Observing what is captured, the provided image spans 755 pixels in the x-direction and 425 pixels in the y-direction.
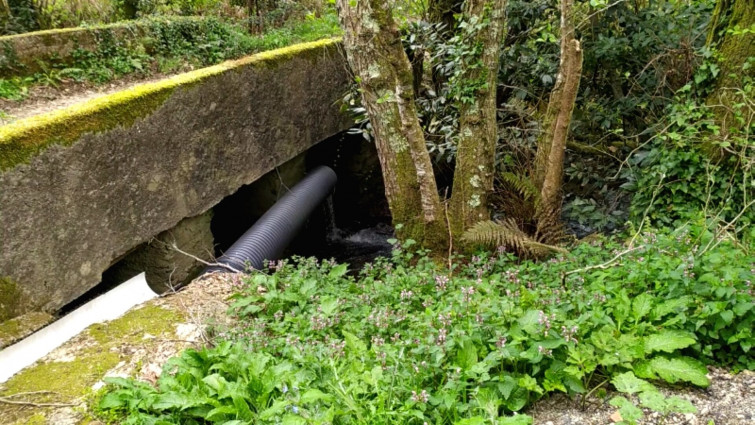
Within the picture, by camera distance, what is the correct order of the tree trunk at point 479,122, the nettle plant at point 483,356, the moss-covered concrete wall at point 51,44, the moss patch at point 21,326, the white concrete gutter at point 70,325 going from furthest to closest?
the moss-covered concrete wall at point 51,44 → the tree trunk at point 479,122 → the moss patch at point 21,326 → the white concrete gutter at point 70,325 → the nettle plant at point 483,356

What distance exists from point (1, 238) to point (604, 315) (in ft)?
11.9

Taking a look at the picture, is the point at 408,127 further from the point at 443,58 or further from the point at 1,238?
the point at 1,238

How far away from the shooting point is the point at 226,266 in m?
4.56

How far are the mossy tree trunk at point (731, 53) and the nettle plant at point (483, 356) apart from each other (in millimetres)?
1608

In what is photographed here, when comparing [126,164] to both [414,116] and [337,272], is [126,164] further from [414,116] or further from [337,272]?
[414,116]

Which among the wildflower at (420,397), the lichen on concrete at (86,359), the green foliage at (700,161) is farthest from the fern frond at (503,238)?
the lichen on concrete at (86,359)

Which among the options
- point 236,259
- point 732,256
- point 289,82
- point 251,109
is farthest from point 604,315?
point 289,82

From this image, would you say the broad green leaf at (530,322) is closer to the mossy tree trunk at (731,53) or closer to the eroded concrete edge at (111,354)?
the eroded concrete edge at (111,354)

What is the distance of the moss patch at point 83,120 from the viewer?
10.8 feet

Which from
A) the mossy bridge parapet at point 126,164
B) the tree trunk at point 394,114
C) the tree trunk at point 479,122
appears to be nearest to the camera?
the mossy bridge parapet at point 126,164

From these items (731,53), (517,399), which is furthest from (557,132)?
(517,399)

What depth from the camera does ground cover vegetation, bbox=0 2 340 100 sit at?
223 inches

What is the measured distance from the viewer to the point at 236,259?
4.78m

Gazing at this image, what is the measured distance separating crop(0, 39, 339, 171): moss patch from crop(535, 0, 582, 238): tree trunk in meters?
3.32
